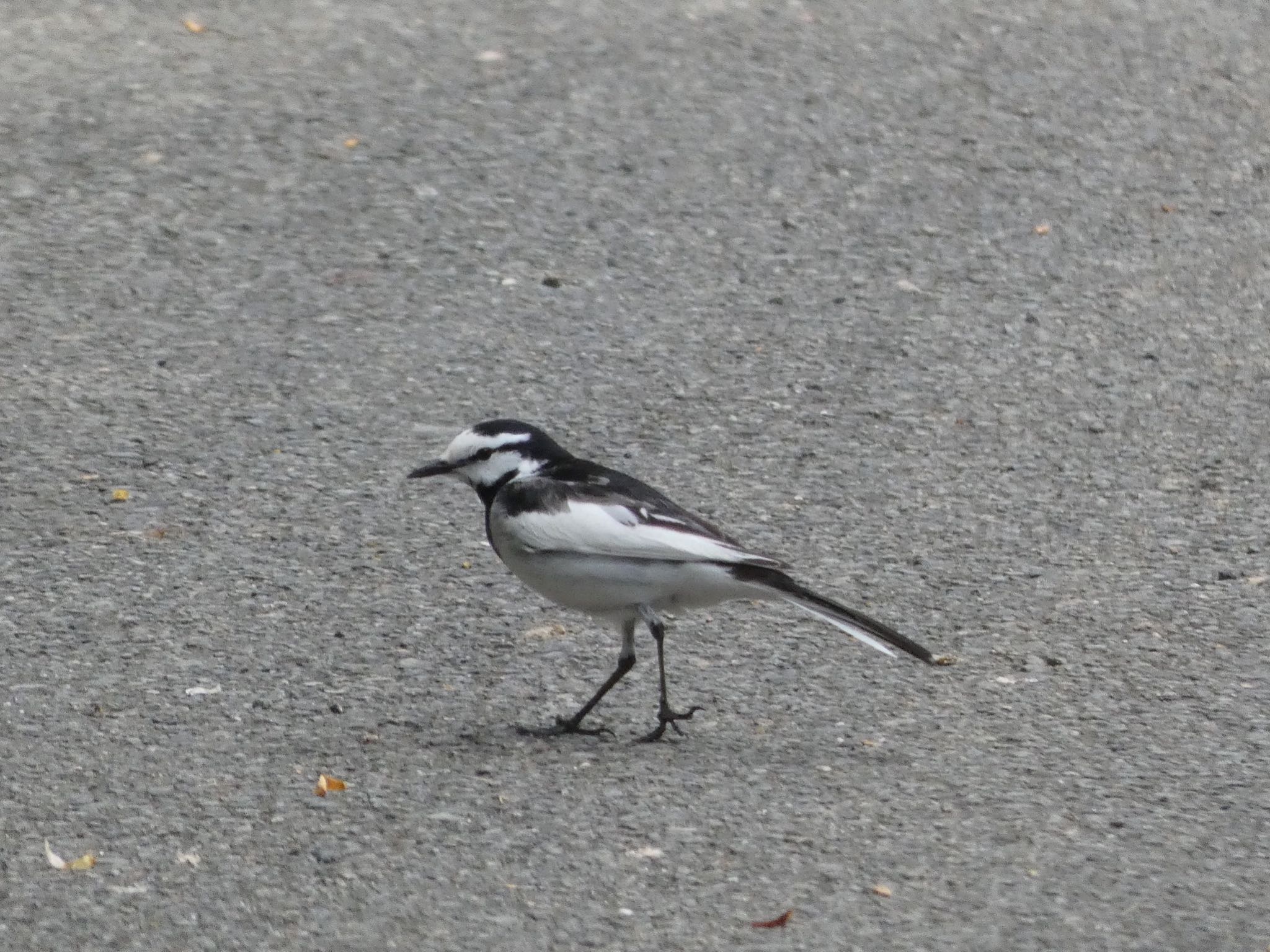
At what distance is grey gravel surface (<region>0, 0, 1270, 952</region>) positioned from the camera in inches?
193

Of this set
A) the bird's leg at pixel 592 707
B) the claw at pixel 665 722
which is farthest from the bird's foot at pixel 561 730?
the claw at pixel 665 722

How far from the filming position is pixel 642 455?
25.1ft

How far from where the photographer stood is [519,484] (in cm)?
575

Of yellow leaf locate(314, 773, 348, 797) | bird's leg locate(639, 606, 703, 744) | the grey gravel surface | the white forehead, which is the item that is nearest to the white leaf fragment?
the grey gravel surface

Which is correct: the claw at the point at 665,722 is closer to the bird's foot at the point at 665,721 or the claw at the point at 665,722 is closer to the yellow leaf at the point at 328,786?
the bird's foot at the point at 665,721

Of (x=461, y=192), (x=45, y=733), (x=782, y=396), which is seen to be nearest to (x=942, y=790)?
(x=45, y=733)

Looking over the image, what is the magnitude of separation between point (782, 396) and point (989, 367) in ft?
3.09

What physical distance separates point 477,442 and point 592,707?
0.88m

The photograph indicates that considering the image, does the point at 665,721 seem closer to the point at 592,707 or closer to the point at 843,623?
the point at 592,707

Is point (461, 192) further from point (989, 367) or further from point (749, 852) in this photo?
point (749, 852)

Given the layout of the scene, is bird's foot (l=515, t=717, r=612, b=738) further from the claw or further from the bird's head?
the bird's head

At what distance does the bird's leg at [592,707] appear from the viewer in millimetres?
5641

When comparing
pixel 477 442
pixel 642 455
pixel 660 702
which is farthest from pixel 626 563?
pixel 642 455

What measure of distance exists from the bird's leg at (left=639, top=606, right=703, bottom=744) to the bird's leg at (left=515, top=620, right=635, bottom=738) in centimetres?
10
